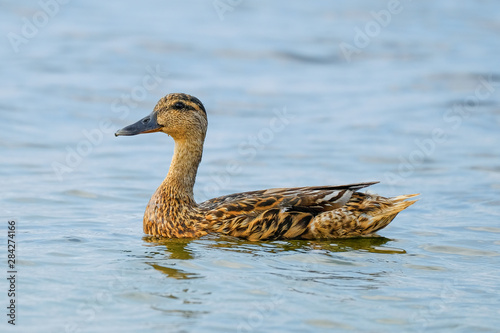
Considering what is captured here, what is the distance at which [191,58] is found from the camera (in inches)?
1010

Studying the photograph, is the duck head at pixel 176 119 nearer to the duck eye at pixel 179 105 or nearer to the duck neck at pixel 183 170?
the duck eye at pixel 179 105

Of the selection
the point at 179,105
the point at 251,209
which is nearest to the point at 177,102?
the point at 179,105

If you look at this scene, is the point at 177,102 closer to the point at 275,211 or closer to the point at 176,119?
the point at 176,119

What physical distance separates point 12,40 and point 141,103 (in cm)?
678

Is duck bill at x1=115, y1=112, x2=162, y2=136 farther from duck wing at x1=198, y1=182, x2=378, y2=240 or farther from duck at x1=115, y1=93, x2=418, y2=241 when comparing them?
duck wing at x1=198, y1=182, x2=378, y2=240

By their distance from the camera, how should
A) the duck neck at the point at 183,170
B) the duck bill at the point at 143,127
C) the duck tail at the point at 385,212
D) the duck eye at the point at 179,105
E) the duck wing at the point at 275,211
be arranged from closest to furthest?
the duck wing at the point at 275,211, the duck tail at the point at 385,212, the duck bill at the point at 143,127, the duck neck at the point at 183,170, the duck eye at the point at 179,105

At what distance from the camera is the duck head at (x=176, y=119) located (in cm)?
1160

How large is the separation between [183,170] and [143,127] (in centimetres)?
77

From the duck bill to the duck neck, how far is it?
1.36 ft

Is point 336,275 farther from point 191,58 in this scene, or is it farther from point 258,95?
point 191,58

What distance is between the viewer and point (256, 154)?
1719 centimetres

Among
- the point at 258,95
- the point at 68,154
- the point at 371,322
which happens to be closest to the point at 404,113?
the point at 258,95

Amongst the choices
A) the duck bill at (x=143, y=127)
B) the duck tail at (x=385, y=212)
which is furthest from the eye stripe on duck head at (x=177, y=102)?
the duck tail at (x=385, y=212)

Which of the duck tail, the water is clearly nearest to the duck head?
the water
